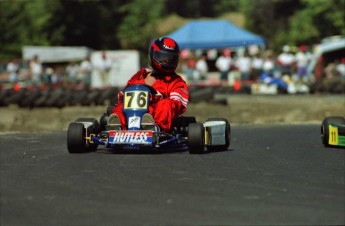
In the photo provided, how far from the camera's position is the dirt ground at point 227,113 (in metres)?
18.0

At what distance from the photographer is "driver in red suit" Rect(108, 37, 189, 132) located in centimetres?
944

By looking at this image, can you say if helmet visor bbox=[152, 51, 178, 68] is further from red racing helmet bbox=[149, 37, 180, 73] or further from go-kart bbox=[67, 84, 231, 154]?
go-kart bbox=[67, 84, 231, 154]

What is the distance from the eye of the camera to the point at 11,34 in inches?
2013

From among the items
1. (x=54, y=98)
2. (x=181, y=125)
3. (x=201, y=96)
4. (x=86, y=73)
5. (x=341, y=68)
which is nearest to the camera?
(x=181, y=125)

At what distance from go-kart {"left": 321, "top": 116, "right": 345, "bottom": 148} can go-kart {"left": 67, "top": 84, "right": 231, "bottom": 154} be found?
1.12 meters

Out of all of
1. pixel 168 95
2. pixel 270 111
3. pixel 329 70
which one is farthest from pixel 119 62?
pixel 168 95

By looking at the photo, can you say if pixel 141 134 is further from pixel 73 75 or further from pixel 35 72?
pixel 73 75

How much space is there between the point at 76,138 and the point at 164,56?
61.7 inches

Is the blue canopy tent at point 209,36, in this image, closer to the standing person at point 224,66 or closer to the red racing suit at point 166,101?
the standing person at point 224,66

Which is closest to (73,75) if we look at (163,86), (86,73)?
(86,73)

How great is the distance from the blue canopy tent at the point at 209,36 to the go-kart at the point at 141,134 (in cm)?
2761

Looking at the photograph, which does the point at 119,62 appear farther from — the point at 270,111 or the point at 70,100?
the point at 270,111

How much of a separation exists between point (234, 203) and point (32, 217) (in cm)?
133

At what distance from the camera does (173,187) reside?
6621 mm
